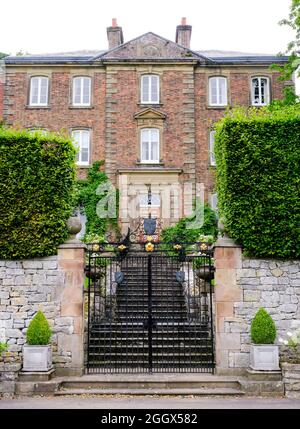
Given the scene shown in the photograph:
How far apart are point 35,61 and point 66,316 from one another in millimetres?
18341

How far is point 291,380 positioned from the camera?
8.26 meters

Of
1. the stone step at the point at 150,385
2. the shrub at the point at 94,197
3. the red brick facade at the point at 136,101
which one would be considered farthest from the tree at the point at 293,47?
the stone step at the point at 150,385

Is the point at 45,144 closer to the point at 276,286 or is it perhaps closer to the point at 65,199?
the point at 65,199

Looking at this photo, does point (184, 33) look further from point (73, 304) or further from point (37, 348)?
point (37, 348)

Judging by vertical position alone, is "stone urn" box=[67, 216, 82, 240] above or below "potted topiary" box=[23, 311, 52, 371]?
above

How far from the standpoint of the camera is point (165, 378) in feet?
28.9

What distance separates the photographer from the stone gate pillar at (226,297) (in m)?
9.16

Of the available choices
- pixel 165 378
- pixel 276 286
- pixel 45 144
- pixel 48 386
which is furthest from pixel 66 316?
pixel 276 286

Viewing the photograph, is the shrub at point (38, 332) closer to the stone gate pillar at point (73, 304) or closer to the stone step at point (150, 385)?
the stone gate pillar at point (73, 304)

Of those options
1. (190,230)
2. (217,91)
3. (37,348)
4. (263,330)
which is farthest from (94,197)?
(263,330)

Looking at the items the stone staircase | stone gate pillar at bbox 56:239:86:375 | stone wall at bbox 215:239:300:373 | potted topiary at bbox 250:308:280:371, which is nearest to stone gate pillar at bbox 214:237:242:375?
stone wall at bbox 215:239:300:373

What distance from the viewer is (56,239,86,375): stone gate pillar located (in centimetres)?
910

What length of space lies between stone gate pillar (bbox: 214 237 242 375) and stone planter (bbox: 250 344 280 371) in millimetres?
635

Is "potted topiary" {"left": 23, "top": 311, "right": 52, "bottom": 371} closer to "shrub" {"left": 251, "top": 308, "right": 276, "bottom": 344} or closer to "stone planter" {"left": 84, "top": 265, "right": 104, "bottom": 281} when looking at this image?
"stone planter" {"left": 84, "top": 265, "right": 104, "bottom": 281}
